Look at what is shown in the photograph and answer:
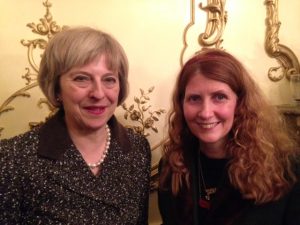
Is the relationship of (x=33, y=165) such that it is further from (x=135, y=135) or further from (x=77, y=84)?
(x=135, y=135)

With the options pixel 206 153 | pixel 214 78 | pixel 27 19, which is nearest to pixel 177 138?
pixel 206 153

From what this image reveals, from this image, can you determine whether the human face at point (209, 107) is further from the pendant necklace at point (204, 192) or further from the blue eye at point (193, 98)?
the pendant necklace at point (204, 192)

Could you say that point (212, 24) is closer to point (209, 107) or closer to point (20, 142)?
point (209, 107)

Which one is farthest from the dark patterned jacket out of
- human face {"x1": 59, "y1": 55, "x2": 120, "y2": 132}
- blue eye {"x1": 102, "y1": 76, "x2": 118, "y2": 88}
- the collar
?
blue eye {"x1": 102, "y1": 76, "x2": 118, "y2": 88}

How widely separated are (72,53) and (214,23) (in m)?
0.66

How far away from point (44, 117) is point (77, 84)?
1.10 ft

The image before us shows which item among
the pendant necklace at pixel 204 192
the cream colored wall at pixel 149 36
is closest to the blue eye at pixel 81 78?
the cream colored wall at pixel 149 36

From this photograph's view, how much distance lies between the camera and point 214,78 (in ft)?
3.54

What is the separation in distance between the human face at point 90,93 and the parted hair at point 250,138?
10.2 inches

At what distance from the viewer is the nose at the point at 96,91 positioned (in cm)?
107

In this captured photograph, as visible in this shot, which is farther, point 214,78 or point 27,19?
point 27,19

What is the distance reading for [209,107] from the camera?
108cm

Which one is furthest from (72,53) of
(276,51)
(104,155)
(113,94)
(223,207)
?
(276,51)

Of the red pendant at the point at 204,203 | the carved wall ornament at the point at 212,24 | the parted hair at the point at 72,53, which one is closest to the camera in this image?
the parted hair at the point at 72,53
